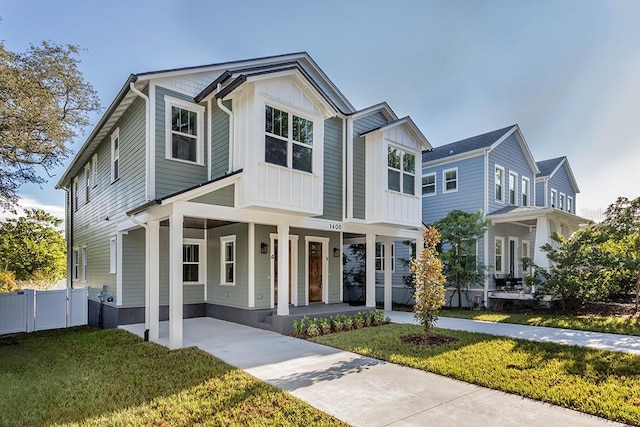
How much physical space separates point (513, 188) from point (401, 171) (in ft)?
29.4

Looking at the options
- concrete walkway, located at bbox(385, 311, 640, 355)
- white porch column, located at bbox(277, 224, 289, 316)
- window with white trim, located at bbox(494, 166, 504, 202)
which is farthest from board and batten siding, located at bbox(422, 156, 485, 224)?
white porch column, located at bbox(277, 224, 289, 316)

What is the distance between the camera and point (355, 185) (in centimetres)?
1198

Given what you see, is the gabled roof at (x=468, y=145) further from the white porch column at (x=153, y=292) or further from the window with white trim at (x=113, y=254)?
the window with white trim at (x=113, y=254)

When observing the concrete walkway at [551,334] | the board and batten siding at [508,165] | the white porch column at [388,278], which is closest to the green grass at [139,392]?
the concrete walkway at [551,334]

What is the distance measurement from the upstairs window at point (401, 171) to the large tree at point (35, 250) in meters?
28.5

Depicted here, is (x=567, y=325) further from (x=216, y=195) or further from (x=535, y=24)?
(x=216, y=195)

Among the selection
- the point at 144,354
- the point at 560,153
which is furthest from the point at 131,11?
the point at 560,153

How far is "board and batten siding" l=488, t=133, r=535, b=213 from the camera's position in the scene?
54.6ft

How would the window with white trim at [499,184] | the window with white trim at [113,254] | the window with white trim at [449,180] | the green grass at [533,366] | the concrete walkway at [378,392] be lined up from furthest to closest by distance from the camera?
the window with white trim at [449,180] → the window with white trim at [499,184] → the window with white trim at [113,254] → the green grass at [533,366] → the concrete walkway at [378,392]

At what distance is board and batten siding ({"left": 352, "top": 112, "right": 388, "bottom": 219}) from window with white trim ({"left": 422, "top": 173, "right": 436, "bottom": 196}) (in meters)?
6.90

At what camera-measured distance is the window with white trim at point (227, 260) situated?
11.6m

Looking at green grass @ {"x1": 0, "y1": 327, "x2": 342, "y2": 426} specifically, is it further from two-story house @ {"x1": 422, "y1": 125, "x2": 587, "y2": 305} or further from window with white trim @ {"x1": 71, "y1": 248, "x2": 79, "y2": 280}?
two-story house @ {"x1": 422, "y1": 125, "x2": 587, "y2": 305}

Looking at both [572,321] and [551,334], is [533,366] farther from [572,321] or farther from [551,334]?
[572,321]

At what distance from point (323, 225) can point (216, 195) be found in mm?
3629
